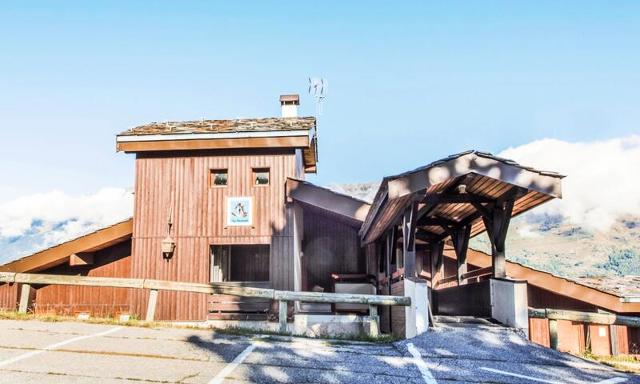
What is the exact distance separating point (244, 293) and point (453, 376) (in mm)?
4808

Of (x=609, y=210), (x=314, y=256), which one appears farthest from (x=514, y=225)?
(x=314, y=256)

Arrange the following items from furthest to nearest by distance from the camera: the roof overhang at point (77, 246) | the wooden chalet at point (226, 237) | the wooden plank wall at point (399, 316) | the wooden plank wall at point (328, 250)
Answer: the wooden plank wall at point (328, 250), the roof overhang at point (77, 246), the wooden chalet at point (226, 237), the wooden plank wall at point (399, 316)

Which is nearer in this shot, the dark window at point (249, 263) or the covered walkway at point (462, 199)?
the covered walkway at point (462, 199)

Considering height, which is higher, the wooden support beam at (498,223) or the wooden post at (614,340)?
the wooden support beam at (498,223)

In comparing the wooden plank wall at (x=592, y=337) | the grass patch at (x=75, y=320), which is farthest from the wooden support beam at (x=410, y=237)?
the wooden plank wall at (x=592, y=337)

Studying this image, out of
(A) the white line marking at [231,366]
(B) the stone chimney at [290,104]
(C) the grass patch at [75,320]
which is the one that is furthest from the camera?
(B) the stone chimney at [290,104]

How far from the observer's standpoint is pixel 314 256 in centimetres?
1606

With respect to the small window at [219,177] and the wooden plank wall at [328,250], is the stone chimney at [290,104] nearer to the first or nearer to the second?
the wooden plank wall at [328,250]

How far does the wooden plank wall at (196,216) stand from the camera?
13672 millimetres

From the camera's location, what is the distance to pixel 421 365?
6.76m

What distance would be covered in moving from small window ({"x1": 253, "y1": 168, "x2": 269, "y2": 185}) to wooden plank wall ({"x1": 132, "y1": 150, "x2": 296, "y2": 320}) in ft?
0.79

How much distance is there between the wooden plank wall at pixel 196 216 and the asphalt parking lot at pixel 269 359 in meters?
4.79

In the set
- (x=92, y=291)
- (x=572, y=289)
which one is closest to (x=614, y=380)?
(x=572, y=289)

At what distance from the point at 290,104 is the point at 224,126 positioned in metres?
3.57
